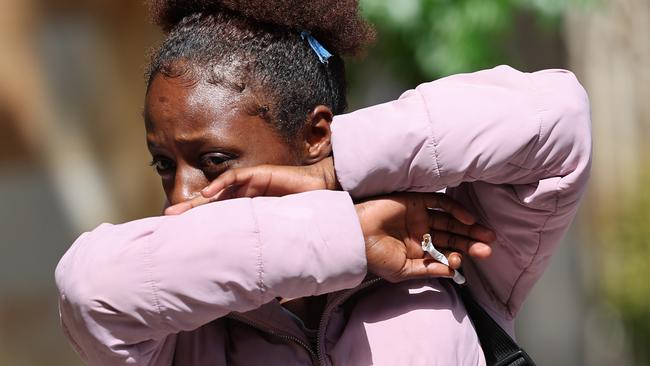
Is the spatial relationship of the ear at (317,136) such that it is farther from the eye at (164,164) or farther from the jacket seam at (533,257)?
the jacket seam at (533,257)

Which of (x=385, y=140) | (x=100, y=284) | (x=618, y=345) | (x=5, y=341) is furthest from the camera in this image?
(x=618, y=345)

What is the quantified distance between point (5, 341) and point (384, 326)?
471cm

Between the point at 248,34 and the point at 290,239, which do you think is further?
the point at 248,34

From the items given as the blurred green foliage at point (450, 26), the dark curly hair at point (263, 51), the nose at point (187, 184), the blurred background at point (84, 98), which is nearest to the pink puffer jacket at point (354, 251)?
the nose at point (187, 184)

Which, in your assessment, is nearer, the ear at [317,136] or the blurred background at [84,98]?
the ear at [317,136]

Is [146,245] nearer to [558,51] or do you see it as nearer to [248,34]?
[248,34]

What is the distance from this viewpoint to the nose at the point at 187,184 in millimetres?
2467

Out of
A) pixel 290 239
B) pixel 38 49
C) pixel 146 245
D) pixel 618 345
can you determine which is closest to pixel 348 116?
pixel 290 239

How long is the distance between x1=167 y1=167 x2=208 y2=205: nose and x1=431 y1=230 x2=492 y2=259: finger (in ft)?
1.68

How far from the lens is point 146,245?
6.91ft

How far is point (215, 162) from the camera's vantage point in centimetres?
248

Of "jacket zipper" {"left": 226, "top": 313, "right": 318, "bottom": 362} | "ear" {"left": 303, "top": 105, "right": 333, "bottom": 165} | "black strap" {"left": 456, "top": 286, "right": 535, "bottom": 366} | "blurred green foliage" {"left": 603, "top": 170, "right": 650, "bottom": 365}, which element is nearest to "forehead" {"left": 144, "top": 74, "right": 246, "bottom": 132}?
"ear" {"left": 303, "top": 105, "right": 333, "bottom": 165}

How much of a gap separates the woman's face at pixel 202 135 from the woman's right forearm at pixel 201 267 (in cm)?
34

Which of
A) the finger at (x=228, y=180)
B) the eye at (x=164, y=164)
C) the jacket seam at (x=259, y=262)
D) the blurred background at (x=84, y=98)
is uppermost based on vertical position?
the finger at (x=228, y=180)
